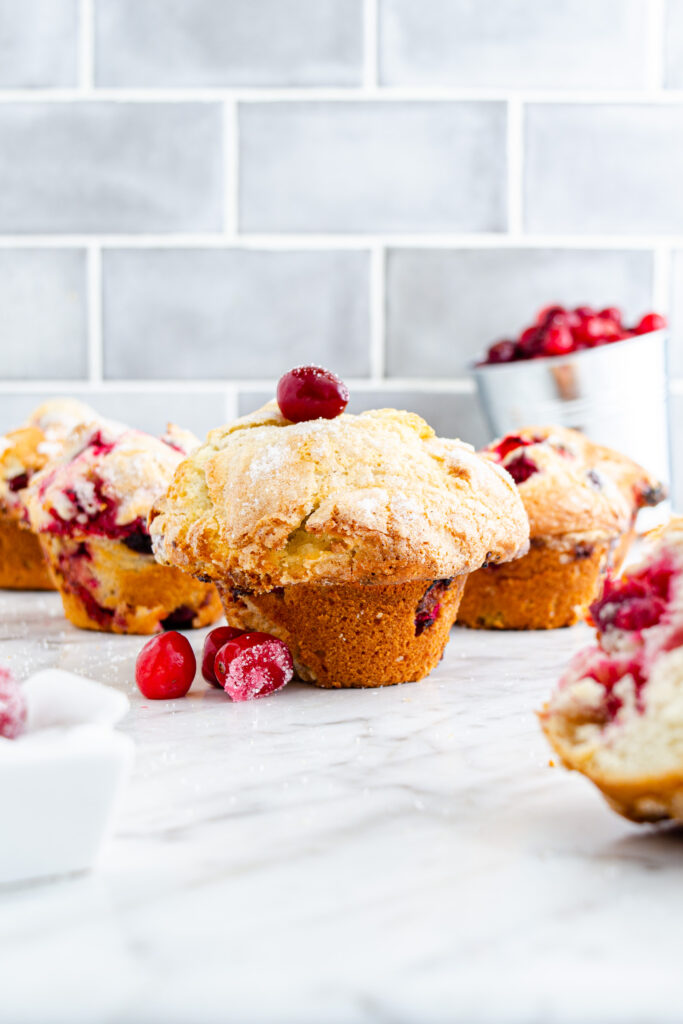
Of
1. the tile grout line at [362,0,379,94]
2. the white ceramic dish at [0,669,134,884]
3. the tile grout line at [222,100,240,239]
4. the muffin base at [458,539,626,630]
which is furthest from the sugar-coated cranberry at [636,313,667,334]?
the white ceramic dish at [0,669,134,884]

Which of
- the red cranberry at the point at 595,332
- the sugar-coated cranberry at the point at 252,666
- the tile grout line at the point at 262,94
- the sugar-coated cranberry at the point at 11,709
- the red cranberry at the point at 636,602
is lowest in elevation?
the sugar-coated cranberry at the point at 252,666

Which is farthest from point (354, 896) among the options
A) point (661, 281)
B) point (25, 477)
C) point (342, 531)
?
point (661, 281)

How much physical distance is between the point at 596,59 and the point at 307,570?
79.8 inches

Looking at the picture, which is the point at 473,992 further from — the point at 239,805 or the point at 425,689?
the point at 425,689

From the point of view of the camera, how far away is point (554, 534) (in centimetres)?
165

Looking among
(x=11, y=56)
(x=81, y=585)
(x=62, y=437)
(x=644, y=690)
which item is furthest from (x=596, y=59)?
(x=644, y=690)

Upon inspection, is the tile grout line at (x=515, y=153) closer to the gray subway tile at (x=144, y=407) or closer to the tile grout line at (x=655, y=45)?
the tile grout line at (x=655, y=45)

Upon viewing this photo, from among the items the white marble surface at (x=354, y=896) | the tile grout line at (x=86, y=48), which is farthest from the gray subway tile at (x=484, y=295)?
the white marble surface at (x=354, y=896)

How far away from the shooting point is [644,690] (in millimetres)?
770

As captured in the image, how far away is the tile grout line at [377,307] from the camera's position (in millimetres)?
2682

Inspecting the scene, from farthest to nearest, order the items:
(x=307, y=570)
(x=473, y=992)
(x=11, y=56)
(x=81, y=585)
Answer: (x=11, y=56), (x=81, y=585), (x=307, y=570), (x=473, y=992)

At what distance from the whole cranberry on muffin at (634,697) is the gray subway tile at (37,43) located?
2.32 metres

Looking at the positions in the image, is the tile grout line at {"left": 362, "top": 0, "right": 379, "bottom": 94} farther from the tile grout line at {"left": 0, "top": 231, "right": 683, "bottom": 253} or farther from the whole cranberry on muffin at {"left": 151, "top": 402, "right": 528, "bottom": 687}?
the whole cranberry on muffin at {"left": 151, "top": 402, "right": 528, "bottom": 687}

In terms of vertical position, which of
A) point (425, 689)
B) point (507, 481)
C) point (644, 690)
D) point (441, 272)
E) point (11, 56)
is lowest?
point (425, 689)
